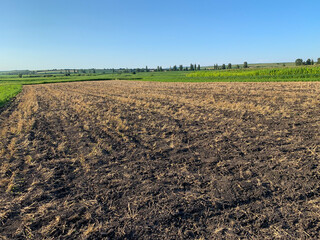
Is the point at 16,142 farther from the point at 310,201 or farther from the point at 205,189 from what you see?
the point at 310,201

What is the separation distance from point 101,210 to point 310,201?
426 cm

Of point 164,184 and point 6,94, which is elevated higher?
point 6,94

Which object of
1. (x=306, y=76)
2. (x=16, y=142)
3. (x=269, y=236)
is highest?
(x=306, y=76)

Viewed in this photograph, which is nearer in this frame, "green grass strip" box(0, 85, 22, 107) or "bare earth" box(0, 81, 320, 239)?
"bare earth" box(0, 81, 320, 239)

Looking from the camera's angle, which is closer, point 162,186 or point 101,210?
point 101,210

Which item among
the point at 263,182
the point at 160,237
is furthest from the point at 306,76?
the point at 160,237

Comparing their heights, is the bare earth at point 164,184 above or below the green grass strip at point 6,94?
below

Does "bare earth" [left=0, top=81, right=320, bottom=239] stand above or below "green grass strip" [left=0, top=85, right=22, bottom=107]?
below

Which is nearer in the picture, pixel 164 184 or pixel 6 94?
pixel 164 184

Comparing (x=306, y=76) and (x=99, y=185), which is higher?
(x=306, y=76)

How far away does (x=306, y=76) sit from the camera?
39.8 metres

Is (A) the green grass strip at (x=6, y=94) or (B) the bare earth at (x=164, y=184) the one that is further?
(A) the green grass strip at (x=6, y=94)

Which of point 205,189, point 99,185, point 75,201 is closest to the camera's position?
point 75,201

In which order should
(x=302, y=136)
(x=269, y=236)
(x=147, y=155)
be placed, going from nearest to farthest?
(x=269, y=236), (x=147, y=155), (x=302, y=136)
